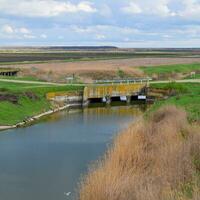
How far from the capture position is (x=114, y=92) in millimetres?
63844

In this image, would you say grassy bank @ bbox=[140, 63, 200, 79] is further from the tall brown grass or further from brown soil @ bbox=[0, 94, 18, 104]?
the tall brown grass

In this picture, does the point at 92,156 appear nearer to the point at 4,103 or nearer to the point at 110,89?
the point at 4,103

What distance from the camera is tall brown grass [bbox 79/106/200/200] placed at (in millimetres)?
14625

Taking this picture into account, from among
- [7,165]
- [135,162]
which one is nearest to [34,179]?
[7,165]

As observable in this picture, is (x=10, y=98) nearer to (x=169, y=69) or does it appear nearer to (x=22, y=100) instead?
(x=22, y=100)

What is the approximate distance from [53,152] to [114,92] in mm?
31800

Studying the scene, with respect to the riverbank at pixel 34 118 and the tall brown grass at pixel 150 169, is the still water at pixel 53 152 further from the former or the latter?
the tall brown grass at pixel 150 169

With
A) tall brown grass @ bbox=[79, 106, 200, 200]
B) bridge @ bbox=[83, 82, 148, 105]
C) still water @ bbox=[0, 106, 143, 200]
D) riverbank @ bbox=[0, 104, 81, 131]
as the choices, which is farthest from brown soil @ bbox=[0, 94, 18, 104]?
tall brown grass @ bbox=[79, 106, 200, 200]

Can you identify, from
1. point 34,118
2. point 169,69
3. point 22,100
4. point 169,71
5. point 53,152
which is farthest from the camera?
point 169,69

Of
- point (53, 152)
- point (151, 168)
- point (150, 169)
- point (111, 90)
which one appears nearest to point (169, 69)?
point (111, 90)

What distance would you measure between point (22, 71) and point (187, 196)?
2453 inches

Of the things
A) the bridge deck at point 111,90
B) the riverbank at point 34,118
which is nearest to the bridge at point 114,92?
the bridge deck at point 111,90

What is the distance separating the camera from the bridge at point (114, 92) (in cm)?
6225

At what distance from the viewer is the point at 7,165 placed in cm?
2881
